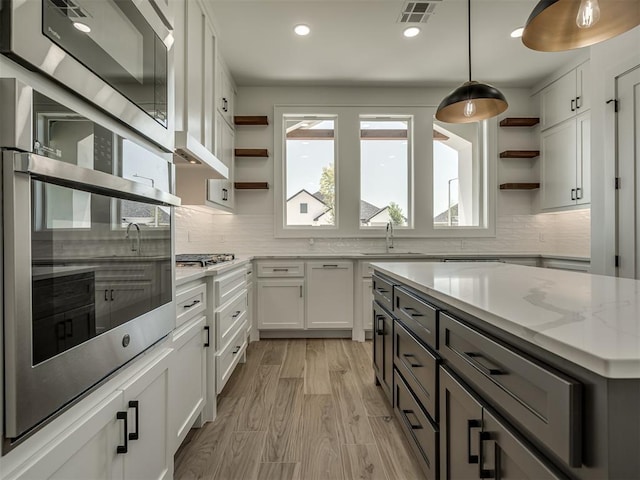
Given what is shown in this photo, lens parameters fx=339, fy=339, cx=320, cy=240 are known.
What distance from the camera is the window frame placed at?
427 cm

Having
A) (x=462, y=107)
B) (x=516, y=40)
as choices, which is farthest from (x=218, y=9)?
(x=516, y=40)

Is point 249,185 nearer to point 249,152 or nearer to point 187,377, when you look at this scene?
point 249,152

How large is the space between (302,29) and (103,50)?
2653 mm

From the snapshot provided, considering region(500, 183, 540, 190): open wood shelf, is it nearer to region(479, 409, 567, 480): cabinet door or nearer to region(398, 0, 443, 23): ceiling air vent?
region(398, 0, 443, 23): ceiling air vent

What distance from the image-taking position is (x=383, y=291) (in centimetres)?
223

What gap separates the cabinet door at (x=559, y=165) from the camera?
376 centimetres

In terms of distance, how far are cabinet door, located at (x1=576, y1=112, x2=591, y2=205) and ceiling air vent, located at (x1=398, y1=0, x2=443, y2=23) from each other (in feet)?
6.76

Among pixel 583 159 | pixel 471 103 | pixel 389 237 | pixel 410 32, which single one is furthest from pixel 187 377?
pixel 583 159

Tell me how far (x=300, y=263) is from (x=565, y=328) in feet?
10.5

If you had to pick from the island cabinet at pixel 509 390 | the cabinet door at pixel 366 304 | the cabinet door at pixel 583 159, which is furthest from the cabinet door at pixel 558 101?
the island cabinet at pixel 509 390

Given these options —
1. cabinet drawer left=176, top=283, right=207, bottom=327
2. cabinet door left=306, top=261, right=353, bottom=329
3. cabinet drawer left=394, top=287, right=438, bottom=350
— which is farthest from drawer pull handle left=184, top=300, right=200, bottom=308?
cabinet door left=306, top=261, right=353, bottom=329

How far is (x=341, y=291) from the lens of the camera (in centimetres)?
381

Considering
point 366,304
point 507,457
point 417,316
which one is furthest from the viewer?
point 366,304

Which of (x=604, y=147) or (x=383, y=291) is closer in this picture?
(x=383, y=291)
